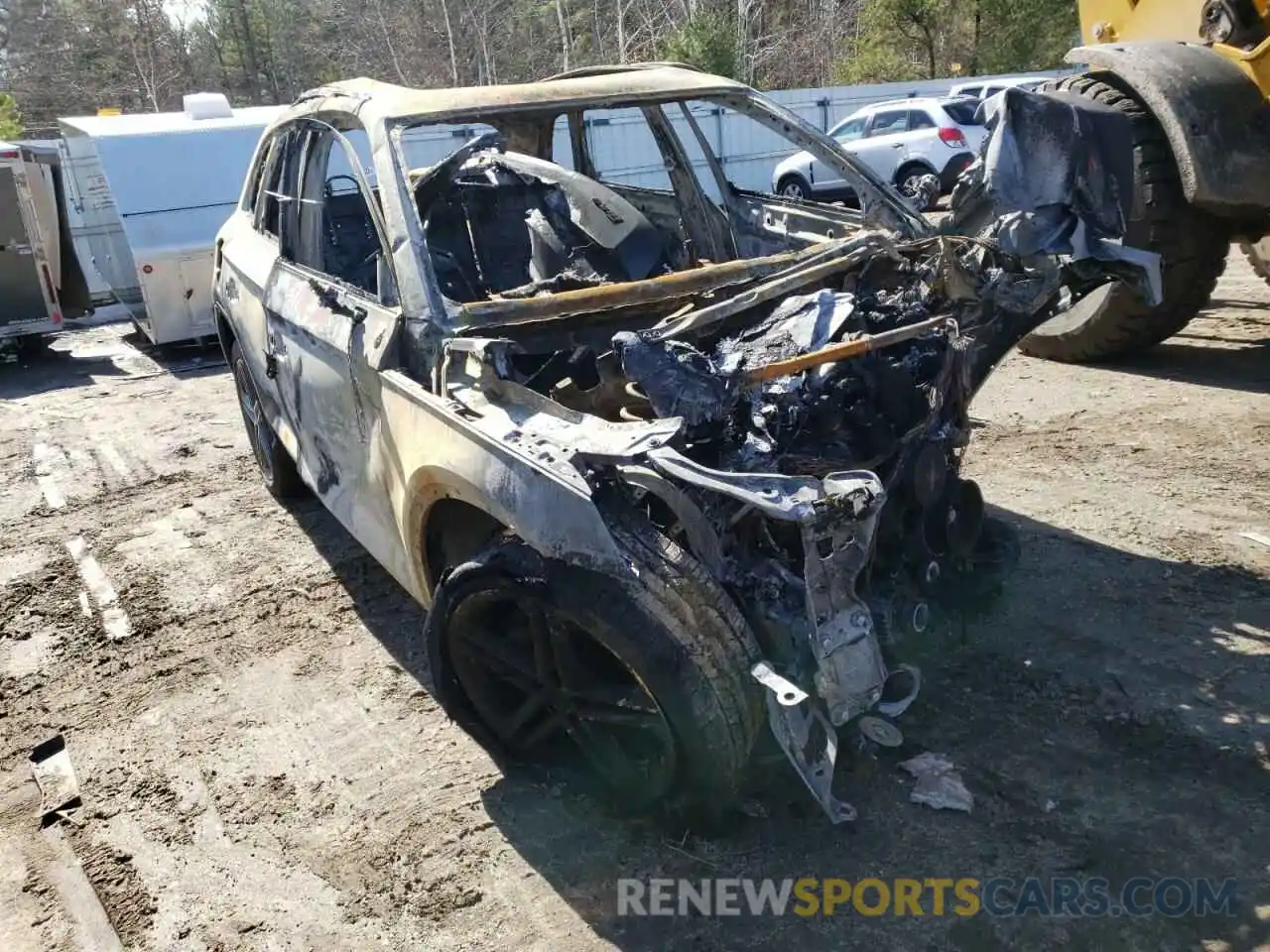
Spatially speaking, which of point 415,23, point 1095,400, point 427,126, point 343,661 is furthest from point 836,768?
point 415,23

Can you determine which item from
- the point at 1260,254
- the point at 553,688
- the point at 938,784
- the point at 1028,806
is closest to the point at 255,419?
the point at 553,688

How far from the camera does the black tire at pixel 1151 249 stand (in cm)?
593

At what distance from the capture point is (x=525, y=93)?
150 inches

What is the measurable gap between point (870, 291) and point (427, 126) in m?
1.72

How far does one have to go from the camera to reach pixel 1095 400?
6.05 m

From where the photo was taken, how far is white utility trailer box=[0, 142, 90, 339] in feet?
31.1

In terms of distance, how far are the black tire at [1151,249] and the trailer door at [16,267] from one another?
9005 millimetres

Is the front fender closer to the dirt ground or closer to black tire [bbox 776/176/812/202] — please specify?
the dirt ground

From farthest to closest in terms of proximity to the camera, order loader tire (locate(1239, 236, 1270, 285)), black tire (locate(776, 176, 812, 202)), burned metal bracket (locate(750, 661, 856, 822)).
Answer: black tire (locate(776, 176, 812, 202))
loader tire (locate(1239, 236, 1270, 285))
burned metal bracket (locate(750, 661, 856, 822))

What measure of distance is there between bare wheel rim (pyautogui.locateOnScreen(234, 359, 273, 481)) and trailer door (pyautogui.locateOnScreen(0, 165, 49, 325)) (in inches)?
226

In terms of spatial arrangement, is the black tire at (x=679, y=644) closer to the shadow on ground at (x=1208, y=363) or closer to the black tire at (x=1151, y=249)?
the black tire at (x=1151, y=249)

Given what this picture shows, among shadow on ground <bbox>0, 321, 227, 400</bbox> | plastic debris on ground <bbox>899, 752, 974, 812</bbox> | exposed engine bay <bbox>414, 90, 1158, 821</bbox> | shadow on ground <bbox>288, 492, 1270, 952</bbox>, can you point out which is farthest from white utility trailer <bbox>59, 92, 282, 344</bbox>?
plastic debris on ground <bbox>899, 752, 974, 812</bbox>

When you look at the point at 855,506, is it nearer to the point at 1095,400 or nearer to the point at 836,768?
the point at 836,768

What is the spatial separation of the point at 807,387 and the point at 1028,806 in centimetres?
134
